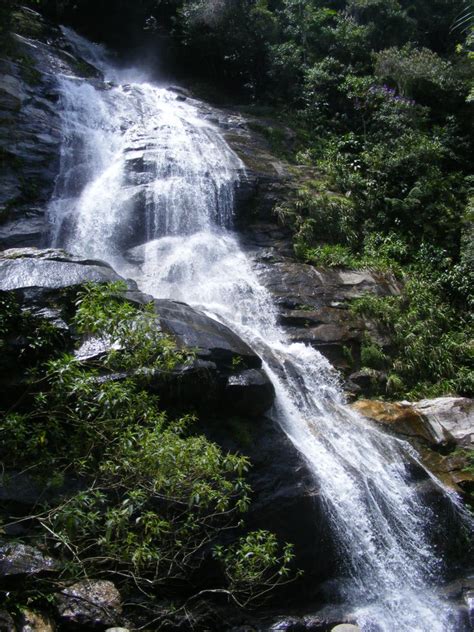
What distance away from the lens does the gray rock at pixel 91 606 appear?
530 centimetres

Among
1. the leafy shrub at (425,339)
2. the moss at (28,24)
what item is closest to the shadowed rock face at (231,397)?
the leafy shrub at (425,339)

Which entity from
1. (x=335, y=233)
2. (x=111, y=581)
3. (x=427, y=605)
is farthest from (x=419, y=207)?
(x=111, y=581)

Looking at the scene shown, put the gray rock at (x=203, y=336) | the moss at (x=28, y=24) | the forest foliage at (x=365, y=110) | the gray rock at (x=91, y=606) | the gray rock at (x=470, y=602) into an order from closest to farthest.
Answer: the gray rock at (x=91, y=606)
the gray rock at (x=470, y=602)
the gray rock at (x=203, y=336)
the forest foliage at (x=365, y=110)
the moss at (x=28, y=24)

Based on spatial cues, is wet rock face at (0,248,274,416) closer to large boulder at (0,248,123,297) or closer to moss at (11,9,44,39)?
large boulder at (0,248,123,297)

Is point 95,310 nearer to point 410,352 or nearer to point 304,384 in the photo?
point 304,384

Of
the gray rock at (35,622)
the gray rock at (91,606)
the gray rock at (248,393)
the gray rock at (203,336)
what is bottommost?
the gray rock at (91,606)

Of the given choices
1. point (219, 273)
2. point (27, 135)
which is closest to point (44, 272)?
point (219, 273)

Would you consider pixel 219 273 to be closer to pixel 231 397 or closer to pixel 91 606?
pixel 231 397

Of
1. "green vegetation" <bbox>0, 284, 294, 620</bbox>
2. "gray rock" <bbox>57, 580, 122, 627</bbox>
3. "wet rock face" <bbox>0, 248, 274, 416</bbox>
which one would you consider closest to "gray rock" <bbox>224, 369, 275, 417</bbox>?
"wet rock face" <bbox>0, 248, 274, 416</bbox>

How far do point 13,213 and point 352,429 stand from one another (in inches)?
374

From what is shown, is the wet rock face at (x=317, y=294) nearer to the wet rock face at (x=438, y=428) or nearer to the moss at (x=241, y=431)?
the wet rock face at (x=438, y=428)

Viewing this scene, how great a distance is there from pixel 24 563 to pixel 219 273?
369 inches

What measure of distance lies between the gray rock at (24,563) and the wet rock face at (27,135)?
28.0 ft

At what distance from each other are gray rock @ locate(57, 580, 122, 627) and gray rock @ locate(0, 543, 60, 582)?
1.38ft
